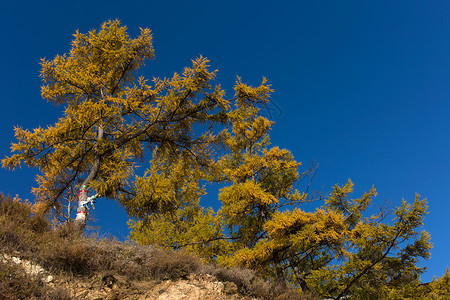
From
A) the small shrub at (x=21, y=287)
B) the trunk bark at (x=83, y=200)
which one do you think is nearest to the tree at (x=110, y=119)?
the trunk bark at (x=83, y=200)

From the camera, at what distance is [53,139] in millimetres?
9875

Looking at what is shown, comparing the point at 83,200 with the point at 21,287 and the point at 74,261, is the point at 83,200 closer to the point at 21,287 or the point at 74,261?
the point at 74,261

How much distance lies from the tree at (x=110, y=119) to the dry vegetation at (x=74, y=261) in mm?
2341

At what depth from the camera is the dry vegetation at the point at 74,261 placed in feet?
17.9

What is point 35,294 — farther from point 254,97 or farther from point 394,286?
point 394,286

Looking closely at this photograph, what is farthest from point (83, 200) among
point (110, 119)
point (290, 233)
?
point (290, 233)

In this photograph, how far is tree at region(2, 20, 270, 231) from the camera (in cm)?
1003

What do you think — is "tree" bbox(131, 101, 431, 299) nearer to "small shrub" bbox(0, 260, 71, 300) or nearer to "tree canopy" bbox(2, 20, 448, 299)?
"tree canopy" bbox(2, 20, 448, 299)

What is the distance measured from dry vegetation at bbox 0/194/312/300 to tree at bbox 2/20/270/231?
2.34 m

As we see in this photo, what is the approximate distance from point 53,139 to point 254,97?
22.9 ft

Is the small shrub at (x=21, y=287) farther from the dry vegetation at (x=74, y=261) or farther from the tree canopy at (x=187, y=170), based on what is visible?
the tree canopy at (x=187, y=170)

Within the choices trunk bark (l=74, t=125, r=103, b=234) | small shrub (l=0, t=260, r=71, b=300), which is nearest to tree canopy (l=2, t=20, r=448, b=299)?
trunk bark (l=74, t=125, r=103, b=234)

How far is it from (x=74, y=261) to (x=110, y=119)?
615 centimetres

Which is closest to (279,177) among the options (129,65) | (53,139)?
(129,65)
